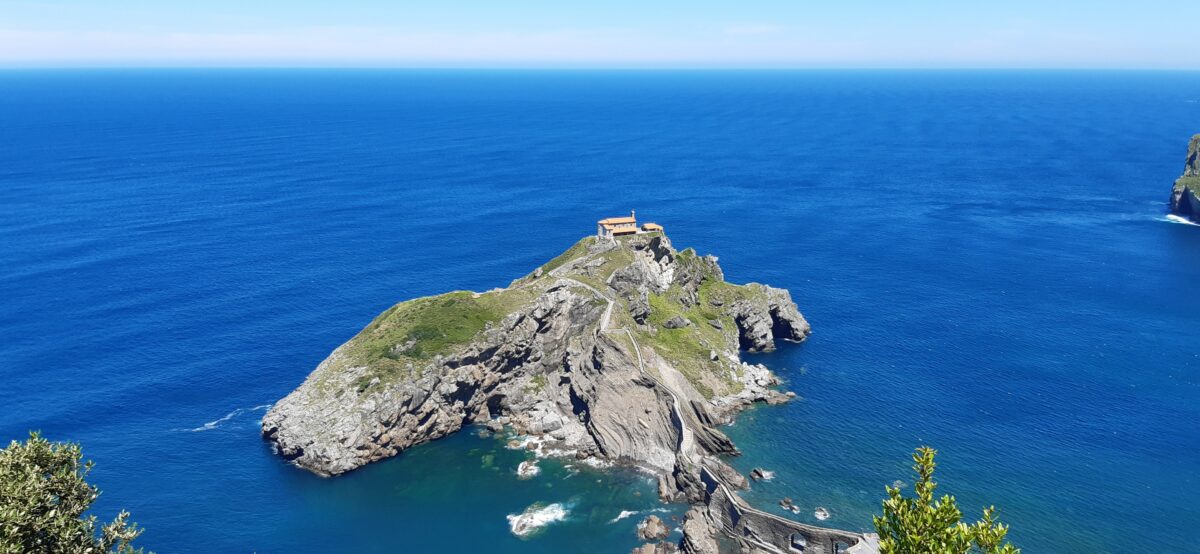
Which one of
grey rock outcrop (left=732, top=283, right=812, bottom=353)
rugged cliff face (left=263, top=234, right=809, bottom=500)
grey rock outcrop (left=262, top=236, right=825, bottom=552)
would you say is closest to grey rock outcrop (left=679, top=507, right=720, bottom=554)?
grey rock outcrop (left=262, top=236, right=825, bottom=552)

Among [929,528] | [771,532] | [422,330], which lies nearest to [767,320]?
[422,330]

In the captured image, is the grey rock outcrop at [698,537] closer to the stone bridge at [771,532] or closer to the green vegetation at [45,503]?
the stone bridge at [771,532]

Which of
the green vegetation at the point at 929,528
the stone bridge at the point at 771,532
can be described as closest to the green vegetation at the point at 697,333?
the stone bridge at the point at 771,532

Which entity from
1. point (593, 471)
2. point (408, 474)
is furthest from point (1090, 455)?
point (408, 474)

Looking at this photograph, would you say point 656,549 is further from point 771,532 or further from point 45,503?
point 45,503

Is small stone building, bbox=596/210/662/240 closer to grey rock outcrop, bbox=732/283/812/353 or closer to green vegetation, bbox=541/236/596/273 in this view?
green vegetation, bbox=541/236/596/273

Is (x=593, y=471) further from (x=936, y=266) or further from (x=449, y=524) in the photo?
(x=936, y=266)
